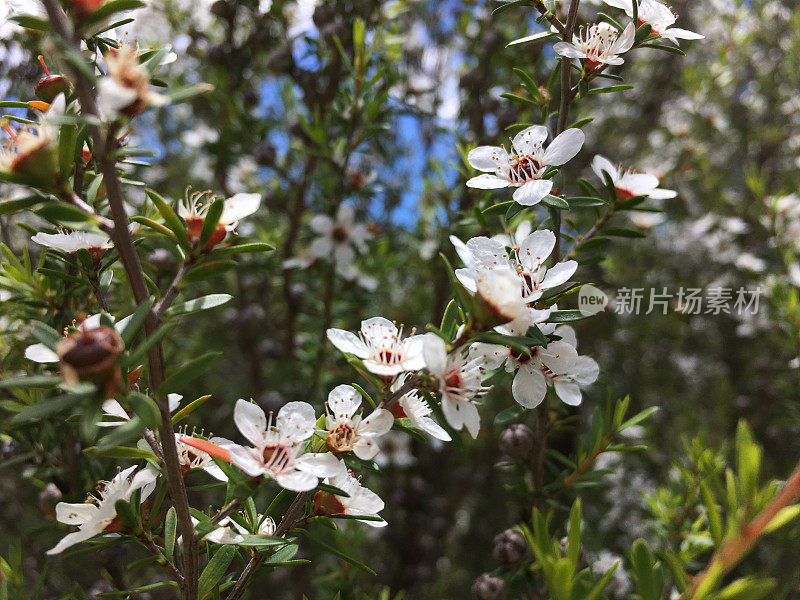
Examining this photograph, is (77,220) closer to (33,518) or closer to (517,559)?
(517,559)

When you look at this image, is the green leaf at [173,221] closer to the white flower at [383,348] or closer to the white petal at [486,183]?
the white flower at [383,348]

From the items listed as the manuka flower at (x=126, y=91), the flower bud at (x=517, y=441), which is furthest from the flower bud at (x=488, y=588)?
the manuka flower at (x=126, y=91)

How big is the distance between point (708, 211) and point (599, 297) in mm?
2179

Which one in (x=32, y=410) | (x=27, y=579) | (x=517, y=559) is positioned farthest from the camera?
(x=27, y=579)

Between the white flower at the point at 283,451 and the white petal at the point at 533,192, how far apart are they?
423mm

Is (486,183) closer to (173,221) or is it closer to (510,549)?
(173,221)

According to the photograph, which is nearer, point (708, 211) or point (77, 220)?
point (77, 220)

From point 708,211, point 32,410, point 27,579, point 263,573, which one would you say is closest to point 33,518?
point 27,579

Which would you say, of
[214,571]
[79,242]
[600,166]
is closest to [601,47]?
[600,166]

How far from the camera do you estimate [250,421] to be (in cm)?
74

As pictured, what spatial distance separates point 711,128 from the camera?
275cm

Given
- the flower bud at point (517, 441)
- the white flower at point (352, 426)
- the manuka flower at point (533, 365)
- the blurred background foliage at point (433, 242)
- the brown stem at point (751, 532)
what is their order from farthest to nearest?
1. the blurred background foliage at point (433, 242)
2. the flower bud at point (517, 441)
3. the manuka flower at point (533, 365)
4. the white flower at point (352, 426)
5. the brown stem at point (751, 532)

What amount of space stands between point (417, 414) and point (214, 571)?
1.06 ft

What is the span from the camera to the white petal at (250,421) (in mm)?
725
